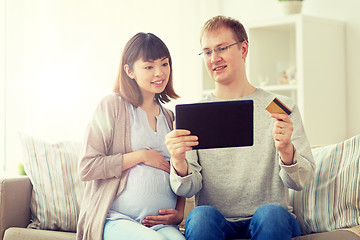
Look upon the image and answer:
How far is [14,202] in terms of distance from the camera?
1861 mm

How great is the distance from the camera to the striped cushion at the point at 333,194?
1.64 m

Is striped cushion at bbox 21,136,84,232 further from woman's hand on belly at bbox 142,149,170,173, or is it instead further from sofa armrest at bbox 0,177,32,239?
woman's hand on belly at bbox 142,149,170,173

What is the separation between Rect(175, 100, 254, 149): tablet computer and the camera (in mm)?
1403

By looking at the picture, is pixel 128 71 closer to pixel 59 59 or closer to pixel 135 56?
pixel 135 56

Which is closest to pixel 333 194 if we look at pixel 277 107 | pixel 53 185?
pixel 277 107

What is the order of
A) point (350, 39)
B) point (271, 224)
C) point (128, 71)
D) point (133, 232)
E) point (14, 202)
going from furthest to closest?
point (350, 39)
point (14, 202)
point (128, 71)
point (133, 232)
point (271, 224)

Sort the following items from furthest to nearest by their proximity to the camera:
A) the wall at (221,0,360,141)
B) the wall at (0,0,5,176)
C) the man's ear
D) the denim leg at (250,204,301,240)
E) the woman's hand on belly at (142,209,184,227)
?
the wall at (221,0,360,141)
the wall at (0,0,5,176)
the man's ear
the woman's hand on belly at (142,209,184,227)
the denim leg at (250,204,301,240)

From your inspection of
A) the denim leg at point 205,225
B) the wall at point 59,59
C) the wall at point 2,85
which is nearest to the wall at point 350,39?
the wall at point 59,59

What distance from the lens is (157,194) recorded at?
1.58 meters

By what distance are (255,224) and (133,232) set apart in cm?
39

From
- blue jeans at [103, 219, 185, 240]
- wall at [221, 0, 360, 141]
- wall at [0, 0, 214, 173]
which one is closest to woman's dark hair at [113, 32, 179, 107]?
blue jeans at [103, 219, 185, 240]

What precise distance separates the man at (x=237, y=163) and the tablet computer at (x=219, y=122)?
32 mm

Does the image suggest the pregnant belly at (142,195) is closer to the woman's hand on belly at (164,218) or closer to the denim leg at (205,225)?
the woman's hand on belly at (164,218)

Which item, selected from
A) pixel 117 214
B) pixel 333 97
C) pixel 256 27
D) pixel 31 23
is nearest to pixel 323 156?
pixel 117 214
